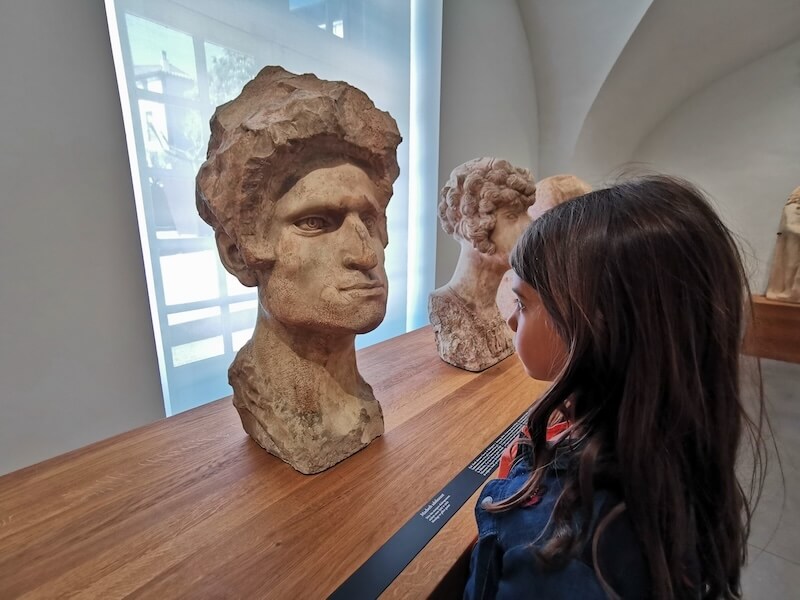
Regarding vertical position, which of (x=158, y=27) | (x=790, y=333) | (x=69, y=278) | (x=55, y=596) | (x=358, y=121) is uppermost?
(x=158, y=27)

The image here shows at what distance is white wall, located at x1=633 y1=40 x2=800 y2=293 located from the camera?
4512 millimetres

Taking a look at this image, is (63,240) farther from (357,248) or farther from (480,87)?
(480,87)

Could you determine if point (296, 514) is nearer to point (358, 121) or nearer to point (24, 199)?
point (358, 121)

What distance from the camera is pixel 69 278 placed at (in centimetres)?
155

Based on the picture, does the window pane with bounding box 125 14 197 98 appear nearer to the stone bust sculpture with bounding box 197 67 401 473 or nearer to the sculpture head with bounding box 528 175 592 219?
the stone bust sculpture with bounding box 197 67 401 473

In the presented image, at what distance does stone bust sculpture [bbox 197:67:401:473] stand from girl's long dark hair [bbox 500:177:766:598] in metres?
0.65

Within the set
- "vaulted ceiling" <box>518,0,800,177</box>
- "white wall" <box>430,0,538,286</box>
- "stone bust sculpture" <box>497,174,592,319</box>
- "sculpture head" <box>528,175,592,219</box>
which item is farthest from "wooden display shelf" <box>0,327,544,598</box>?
"vaulted ceiling" <box>518,0,800,177</box>

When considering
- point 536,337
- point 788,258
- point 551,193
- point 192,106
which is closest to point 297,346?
point 536,337

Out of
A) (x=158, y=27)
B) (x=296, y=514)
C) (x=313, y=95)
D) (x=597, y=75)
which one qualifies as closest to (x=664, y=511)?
(x=296, y=514)

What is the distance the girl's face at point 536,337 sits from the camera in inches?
32.4

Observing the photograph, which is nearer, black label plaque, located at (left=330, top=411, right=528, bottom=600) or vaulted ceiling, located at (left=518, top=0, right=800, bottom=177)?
black label plaque, located at (left=330, top=411, right=528, bottom=600)

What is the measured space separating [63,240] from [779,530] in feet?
11.1

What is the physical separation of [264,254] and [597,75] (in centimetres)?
387

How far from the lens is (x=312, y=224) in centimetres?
122
